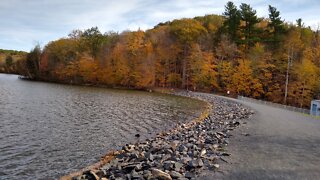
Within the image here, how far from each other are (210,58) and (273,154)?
5785cm

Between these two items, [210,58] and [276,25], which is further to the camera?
[210,58]

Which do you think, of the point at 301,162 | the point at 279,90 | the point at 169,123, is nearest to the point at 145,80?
the point at 279,90

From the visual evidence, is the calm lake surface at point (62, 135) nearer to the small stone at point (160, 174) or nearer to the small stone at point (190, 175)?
the small stone at point (160, 174)

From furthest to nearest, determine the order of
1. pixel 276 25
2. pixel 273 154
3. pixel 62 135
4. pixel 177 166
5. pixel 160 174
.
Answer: pixel 276 25 < pixel 62 135 < pixel 273 154 < pixel 177 166 < pixel 160 174

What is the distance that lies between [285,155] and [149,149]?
6.77 metres

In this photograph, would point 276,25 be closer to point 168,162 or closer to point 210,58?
point 210,58

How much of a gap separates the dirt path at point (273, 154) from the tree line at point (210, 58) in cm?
3351

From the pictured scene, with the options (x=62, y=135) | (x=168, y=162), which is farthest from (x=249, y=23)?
(x=168, y=162)

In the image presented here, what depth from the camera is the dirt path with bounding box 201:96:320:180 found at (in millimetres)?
10836

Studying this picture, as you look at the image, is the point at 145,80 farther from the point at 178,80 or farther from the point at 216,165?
the point at 216,165

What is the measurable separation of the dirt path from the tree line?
33.5 meters

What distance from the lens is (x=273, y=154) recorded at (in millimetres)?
13484

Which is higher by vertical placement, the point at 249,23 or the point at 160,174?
the point at 249,23

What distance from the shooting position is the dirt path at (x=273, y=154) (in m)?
10.8
